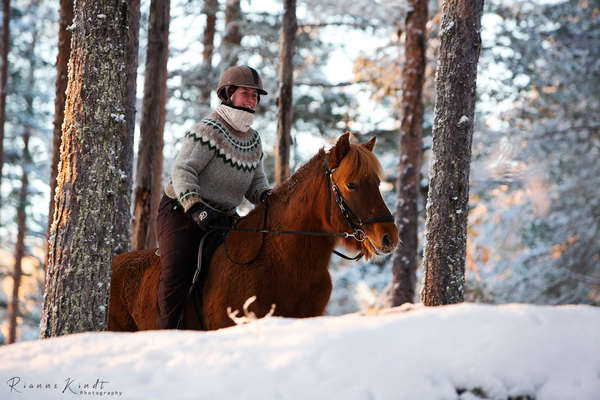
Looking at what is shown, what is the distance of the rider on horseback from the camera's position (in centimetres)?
490

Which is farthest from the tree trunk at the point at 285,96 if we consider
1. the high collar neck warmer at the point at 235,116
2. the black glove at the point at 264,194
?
the high collar neck warmer at the point at 235,116

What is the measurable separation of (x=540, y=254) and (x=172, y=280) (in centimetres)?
1253

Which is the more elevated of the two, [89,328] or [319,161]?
[319,161]

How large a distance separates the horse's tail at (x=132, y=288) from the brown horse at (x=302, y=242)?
798 millimetres

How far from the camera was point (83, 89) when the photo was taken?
16.2 ft

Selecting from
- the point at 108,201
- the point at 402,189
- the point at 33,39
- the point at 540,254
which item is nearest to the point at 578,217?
the point at 540,254

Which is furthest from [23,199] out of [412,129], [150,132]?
[412,129]

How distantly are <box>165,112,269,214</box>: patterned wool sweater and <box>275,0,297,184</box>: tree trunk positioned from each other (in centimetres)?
674

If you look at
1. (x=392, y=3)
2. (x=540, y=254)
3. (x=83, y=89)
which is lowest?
(x=540, y=254)

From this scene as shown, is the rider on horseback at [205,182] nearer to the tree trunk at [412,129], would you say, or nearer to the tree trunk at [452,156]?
the tree trunk at [452,156]

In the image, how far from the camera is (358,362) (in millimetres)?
2369

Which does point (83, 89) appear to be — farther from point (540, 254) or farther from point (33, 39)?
point (33, 39)

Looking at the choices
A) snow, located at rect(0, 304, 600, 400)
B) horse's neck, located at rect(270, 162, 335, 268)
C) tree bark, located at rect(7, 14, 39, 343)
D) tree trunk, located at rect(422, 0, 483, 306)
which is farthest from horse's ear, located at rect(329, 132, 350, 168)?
tree bark, located at rect(7, 14, 39, 343)

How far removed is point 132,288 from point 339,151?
262cm
